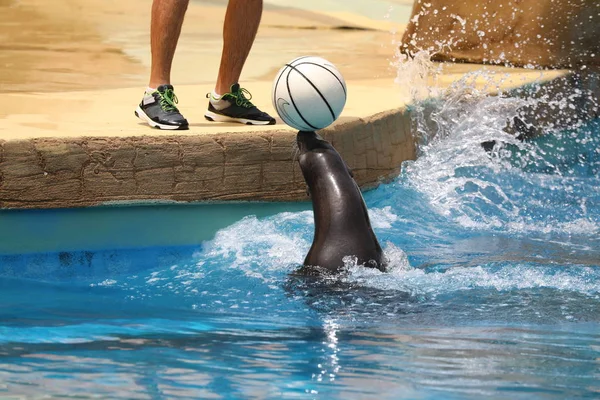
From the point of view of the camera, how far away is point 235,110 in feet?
16.4

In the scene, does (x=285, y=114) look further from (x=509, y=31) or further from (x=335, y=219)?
(x=509, y=31)

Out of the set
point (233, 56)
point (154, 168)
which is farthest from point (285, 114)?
point (233, 56)

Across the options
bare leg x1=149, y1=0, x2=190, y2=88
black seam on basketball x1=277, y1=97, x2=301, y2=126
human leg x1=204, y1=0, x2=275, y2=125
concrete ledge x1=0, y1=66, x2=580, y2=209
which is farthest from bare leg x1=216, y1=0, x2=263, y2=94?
black seam on basketball x1=277, y1=97, x2=301, y2=126

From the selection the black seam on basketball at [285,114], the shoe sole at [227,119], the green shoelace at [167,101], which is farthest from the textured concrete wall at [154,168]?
the black seam on basketball at [285,114]

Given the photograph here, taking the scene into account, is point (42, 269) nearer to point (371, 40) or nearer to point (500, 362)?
point (500, 362)

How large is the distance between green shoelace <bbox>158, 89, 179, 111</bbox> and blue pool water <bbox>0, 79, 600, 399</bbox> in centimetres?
57

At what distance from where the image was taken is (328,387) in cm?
249

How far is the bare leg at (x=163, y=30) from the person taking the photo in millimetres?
4871

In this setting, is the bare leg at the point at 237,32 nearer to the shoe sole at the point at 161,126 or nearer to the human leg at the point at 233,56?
the human leg at the point at 233,56

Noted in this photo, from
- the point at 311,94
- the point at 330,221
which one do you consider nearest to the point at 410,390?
the point at 330,221

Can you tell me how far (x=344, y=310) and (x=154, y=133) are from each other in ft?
4.80

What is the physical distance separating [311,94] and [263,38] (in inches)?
260

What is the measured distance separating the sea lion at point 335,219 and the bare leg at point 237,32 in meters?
1.49

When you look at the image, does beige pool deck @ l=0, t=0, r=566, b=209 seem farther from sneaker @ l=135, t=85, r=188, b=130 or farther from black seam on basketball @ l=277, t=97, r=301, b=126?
black seam on basketball @ l=277, t=97, r=301, b=126
